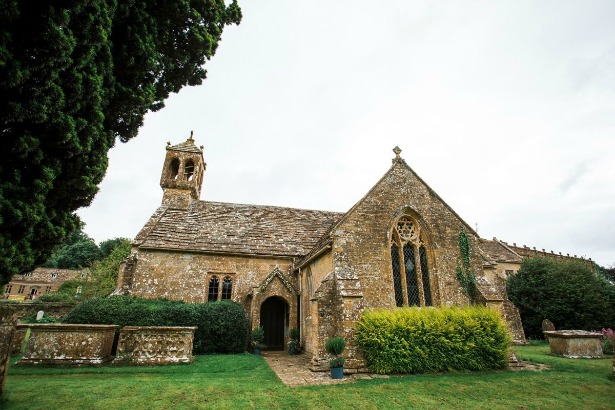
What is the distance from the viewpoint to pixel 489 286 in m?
12.8

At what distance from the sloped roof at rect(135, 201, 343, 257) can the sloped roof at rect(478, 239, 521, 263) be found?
66.3 feet

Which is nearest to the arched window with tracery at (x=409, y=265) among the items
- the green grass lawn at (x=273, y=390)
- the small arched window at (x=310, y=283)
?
the green grass lawn at (x=273, y=390)

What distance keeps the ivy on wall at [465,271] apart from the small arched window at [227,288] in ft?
39.2

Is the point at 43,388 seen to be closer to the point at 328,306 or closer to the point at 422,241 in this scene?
the point at 328,306

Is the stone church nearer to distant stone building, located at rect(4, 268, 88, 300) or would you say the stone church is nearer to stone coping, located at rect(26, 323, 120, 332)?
stone coping, located at rect(26, 323, 120, 332)

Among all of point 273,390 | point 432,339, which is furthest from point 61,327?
point 432,339

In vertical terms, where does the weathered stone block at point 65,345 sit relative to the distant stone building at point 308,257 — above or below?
below

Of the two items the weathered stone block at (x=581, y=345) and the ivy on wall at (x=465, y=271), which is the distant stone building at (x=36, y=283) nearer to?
the ivy on wall at (x=465, y=271)

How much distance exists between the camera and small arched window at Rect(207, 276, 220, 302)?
1706 centimetres

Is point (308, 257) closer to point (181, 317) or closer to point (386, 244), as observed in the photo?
point (386, 244)

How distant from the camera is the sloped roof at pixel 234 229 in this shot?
17.7 meters

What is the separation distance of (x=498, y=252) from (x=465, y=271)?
82.4ft

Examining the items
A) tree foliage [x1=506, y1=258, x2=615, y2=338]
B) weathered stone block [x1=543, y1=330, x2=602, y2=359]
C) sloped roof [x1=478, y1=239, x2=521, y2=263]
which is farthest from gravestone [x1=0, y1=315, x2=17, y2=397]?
sloped roof [x1=478, y1=239, x2=521, y2=263]

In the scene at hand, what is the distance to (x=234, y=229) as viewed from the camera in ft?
65.0
